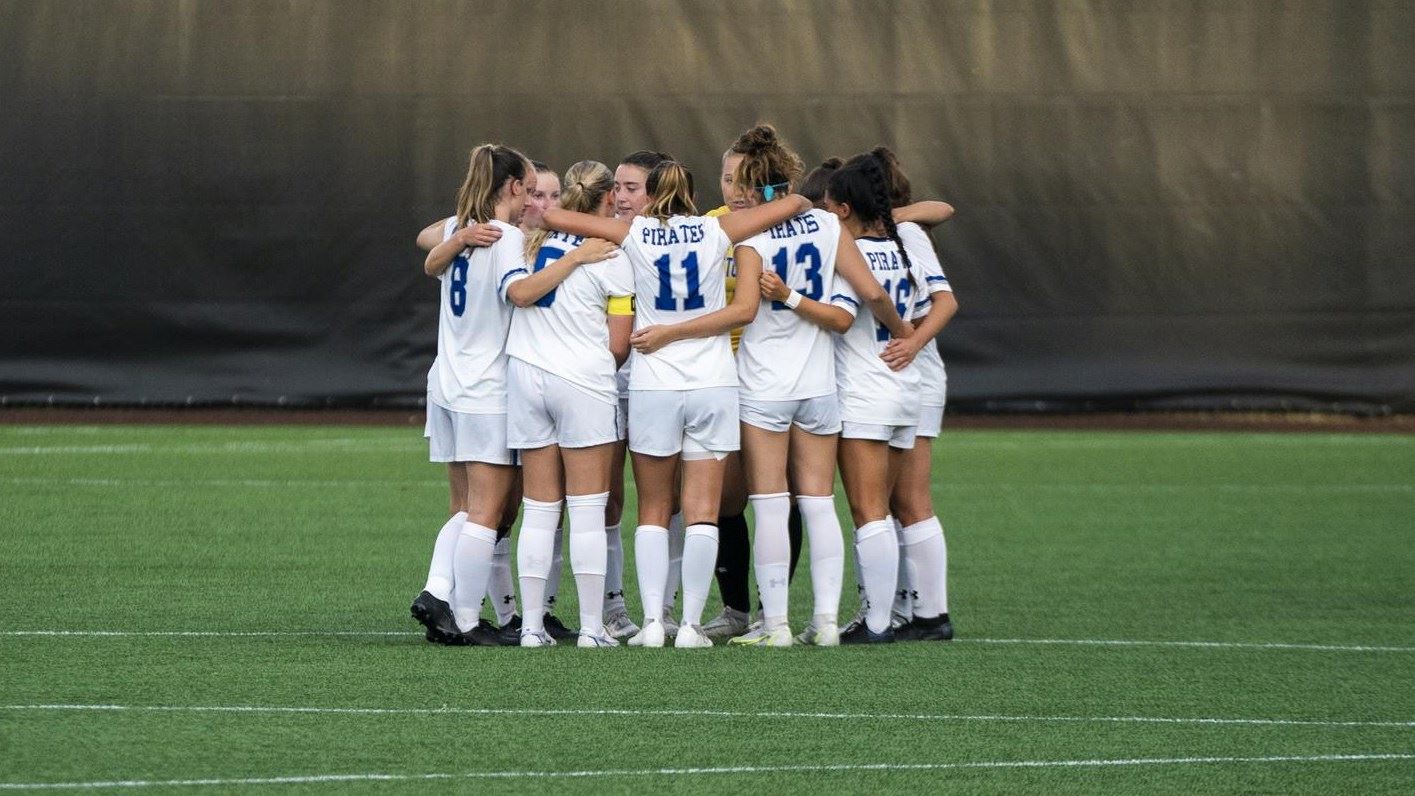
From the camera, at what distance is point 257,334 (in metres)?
14.6

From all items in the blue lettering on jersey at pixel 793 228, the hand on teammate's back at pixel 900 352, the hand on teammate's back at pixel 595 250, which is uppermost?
the blue lettering on jersey at pixel 793 228

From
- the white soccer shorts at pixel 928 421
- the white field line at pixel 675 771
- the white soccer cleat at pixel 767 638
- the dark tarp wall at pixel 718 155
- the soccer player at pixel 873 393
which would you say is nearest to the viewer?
the white field line at pixel 675 771

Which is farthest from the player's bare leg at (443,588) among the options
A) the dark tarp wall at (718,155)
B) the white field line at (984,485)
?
the dark tarp wall at (718,155)

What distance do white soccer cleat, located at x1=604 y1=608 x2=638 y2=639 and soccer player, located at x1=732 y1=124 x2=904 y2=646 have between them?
0.39 m

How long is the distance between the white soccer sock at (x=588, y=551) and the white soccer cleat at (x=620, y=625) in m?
0.34

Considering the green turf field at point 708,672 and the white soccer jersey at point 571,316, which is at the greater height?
the white soccer jersey at point 571,316

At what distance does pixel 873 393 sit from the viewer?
245 inches

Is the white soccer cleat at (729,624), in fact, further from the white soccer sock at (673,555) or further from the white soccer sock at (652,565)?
the white soccer sock at (652,565)

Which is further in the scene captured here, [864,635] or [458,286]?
[864,635]

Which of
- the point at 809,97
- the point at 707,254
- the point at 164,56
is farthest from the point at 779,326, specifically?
the point at 164,56

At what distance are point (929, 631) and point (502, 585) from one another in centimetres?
142

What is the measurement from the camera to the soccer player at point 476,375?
594cm

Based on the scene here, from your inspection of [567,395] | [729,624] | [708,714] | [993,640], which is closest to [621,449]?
[567,395]

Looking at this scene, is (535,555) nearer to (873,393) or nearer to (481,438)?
(481,438)
